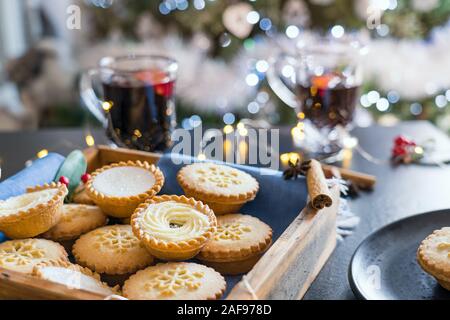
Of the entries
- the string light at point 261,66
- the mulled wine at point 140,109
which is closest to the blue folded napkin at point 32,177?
the mulled wine at point 140,109

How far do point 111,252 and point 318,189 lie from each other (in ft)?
1.17

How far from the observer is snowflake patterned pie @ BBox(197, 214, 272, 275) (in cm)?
100

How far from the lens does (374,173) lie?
1.50m

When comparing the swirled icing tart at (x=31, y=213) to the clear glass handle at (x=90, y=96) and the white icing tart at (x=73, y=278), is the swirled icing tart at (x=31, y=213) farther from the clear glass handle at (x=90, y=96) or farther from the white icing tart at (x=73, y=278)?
the clear glass handle at (x=90, y=96)

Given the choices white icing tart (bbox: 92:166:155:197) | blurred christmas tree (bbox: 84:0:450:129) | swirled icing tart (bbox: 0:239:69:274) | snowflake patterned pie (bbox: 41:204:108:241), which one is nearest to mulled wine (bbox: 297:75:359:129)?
white icing tart (bbox: 92:166:155:197)

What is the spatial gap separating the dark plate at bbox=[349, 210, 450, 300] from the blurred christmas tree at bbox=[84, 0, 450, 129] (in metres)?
1.37

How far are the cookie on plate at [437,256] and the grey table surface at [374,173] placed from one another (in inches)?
5.1

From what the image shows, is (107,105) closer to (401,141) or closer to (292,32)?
(401,141)

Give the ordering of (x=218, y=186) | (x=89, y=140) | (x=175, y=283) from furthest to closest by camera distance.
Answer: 1. (x=89, y=140)
2. (x=218, y=186)
3. (x=175, y=283)

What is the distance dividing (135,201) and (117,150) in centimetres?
28

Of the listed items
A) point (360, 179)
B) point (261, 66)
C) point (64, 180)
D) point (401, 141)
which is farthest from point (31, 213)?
point (261, 66)

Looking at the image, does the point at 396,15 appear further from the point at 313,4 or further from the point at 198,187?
the point at 198,187

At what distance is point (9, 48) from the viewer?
3.18 meters
